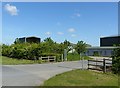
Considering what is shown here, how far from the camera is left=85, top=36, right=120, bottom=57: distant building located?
67213mm

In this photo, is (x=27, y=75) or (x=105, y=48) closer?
(x=27, y=75)

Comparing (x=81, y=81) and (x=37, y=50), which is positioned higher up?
(x=37, y=50)

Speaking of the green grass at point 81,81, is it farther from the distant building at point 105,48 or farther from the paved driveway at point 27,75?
the distant building at point 105,48

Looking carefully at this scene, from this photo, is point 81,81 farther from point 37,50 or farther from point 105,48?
point 105,48

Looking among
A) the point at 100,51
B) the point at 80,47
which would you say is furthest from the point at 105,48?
the point at 80,47

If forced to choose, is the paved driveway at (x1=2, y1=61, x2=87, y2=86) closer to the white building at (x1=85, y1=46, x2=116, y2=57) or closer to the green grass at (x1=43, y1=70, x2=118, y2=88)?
the green grass at (x1=43, y1=70, x2=118, y2=88)

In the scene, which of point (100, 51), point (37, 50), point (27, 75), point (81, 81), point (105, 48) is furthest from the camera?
point (100, 51)

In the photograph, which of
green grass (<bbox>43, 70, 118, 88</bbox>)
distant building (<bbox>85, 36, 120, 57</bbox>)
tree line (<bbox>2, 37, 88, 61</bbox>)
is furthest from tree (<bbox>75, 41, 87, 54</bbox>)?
green grass (<bbox>43, 70, 118, 88</bbox>)

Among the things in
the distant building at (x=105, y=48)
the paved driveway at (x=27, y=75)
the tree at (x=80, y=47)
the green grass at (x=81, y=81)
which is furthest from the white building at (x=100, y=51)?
the green grass at (x=81, y=81)

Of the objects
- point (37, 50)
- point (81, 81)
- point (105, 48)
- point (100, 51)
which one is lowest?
point (81, 81)

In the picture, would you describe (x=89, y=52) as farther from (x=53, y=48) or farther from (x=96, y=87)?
(x=96, y=87)

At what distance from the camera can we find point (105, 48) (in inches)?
2677

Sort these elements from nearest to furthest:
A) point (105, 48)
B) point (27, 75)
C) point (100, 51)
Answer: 1. point (27, 75)
2. point (105, 48)
3. point (100, 51)

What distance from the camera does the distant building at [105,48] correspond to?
67.2 m
